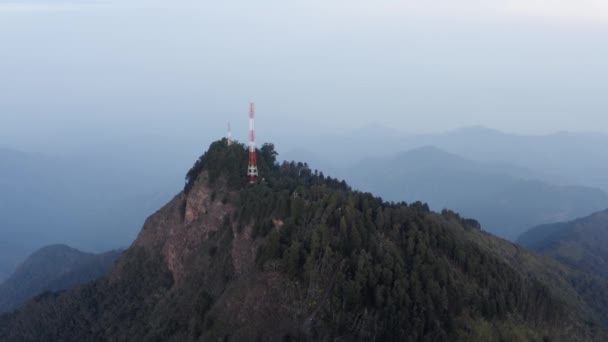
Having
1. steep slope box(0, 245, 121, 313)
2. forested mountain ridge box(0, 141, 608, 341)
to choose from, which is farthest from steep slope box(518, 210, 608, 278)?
steep slope box(0, 245, 121, 313)

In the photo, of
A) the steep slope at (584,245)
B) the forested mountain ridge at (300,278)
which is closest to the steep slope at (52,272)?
the forested mountain ridge at (300,278)

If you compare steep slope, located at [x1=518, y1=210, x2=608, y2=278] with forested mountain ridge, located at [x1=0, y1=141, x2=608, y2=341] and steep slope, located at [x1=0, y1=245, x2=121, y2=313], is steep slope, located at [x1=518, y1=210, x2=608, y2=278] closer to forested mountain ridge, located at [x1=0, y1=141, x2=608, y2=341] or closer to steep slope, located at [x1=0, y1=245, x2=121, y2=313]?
forested mountain ridge, located at [x1=0, y1=141, x2=608, y2=341]

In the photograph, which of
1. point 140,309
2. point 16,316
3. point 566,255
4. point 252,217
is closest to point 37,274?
point 16,316

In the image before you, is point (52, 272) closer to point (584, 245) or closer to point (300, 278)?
point (300, 278)

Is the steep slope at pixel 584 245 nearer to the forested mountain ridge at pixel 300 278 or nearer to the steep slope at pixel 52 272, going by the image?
the forested mountain ridge at pixel 300 278

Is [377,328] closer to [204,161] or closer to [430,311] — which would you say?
[430,311]

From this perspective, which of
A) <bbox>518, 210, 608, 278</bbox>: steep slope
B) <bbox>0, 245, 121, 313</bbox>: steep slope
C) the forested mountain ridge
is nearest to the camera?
the forested mountain ridge

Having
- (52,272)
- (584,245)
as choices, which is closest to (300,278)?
(584,245)
